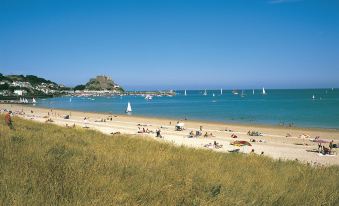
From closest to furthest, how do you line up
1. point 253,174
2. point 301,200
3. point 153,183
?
point 153,183 → point 301,200 → point 253,174

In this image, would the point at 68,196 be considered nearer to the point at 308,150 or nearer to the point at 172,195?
the point at 172,195

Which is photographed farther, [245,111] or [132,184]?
[245,111]

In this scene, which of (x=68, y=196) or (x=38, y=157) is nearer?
(x=68, y=196)

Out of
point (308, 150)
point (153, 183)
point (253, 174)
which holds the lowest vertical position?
point (308, 150)

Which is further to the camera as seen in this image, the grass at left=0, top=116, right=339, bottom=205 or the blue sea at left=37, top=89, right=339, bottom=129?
the blue sea at left=37, top=89, right=339, bottom=129

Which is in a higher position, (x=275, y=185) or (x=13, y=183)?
(x=13, y=183)

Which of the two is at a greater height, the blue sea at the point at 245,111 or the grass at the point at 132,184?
the grass at the point at 132,184

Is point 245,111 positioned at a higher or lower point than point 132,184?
lower

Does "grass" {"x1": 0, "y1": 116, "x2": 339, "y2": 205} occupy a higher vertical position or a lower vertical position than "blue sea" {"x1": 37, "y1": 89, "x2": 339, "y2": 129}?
higher

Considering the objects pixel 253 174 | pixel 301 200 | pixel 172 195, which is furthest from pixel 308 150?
pixel 172 195

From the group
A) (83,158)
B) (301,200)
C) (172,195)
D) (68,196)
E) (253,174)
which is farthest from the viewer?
(253,174)

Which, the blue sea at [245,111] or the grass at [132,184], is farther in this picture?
the blue sea at [245,111]

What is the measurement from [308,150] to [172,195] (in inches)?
899

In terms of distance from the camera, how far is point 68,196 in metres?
4.33
